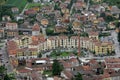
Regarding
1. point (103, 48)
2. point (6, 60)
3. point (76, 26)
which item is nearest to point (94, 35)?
point (103, 48)

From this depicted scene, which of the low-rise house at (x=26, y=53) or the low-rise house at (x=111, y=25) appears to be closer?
the low-rise house at (x=26, y=53)

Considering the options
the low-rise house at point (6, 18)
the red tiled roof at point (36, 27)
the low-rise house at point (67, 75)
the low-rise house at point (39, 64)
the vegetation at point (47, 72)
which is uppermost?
the low-rise house at point (6, 18)

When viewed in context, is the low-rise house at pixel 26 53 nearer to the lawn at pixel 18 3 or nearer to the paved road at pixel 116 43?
the paved road at pixel 116 43

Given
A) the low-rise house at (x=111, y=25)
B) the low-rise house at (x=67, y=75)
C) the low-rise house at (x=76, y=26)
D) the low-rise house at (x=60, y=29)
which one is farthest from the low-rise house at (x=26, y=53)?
the low-rise house at (x=111, y=25)

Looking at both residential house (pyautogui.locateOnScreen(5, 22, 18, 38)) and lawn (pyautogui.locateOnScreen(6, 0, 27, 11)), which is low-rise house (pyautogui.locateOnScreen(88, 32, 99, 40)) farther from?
lawn (pyautogui.locateOnScreen(6, 0, 27, 11))

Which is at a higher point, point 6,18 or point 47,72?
point 6,18

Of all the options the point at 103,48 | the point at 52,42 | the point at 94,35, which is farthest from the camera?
the point at 94,35

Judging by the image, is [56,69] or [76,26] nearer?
[56,69]

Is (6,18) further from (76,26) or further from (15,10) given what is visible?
(76,26)

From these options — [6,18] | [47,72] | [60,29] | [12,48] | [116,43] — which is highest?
[6,18]

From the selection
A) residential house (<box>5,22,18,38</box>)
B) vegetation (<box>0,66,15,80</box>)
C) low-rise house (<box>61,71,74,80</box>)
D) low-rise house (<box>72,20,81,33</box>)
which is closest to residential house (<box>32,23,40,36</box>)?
residential house (<box>5,22,18,38</box>)

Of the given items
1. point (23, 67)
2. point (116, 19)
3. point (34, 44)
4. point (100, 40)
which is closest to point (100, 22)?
point (116, 19)
